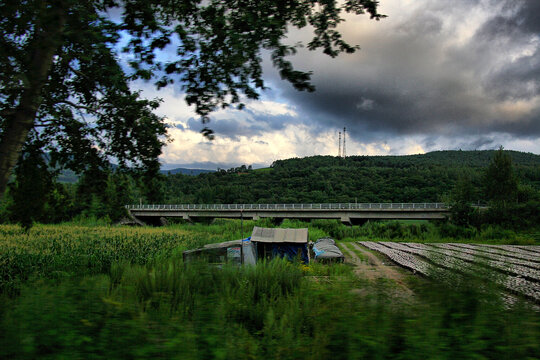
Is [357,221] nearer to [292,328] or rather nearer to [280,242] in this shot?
[280,242]

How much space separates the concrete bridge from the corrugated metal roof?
16.2 m

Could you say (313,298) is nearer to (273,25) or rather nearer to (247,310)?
(247,310)

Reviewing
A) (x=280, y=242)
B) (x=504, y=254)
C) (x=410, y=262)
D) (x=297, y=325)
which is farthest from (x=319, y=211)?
(x=297, y=325)

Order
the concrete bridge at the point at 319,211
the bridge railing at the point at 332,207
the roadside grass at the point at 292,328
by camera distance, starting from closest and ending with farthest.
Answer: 1. the roadside grass at the point at 292,328
2. the concrete bridge at the point at 319,211
3. the bridge railing at the point at 332,207

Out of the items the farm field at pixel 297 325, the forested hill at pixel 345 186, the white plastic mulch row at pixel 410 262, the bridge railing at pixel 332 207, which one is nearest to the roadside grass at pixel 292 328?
the farm field at pixel 297 325

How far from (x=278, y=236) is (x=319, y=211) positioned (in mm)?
41039

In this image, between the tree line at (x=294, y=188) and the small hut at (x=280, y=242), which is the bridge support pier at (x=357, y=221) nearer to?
the tree line at (x=294, y=188)

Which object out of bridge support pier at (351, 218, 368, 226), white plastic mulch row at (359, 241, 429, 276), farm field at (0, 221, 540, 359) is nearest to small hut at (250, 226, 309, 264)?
white plastic mulch row at (359, 241, 429, 276)

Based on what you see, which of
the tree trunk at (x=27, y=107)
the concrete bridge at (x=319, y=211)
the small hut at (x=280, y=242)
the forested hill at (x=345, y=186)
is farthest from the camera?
the forested hill at (x=345, y=186)

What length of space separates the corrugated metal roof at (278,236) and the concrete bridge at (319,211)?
16.2 metres

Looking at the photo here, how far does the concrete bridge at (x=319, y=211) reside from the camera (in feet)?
182

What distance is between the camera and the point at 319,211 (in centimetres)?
6419

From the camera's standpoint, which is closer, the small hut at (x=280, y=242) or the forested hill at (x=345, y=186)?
the small hut at (x=280, y=242)

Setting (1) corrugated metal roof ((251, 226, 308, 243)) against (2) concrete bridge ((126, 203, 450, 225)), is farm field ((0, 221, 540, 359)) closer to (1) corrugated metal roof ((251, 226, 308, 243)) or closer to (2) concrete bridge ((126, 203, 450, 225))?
(1) corrugated metal roof ((251, 226, 308, 243))
